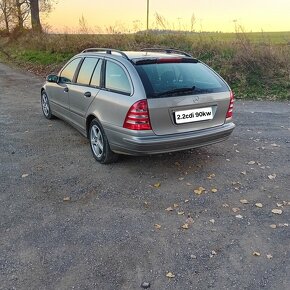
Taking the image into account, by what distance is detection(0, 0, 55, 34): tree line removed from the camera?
1024 inches

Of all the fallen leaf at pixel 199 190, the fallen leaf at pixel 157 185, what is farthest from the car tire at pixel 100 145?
the fallen leaf at pixel 199 190

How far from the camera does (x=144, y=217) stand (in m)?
3.78

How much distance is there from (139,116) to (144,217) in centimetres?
126

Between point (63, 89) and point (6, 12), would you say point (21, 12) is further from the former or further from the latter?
point (63, 89)

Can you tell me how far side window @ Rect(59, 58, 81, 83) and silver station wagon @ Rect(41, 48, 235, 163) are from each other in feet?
2.03

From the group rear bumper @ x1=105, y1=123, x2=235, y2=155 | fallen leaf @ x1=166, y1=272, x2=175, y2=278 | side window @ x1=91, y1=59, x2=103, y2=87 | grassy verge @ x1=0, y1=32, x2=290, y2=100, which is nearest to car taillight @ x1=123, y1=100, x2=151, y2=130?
rear bumper @ x1=105, y1=123, x2=235, y2=155

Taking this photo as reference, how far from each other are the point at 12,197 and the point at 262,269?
2.90 m

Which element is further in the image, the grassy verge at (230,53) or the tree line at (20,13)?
the tree line at (20,13)

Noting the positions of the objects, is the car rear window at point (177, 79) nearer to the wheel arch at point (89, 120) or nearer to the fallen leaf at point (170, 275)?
the wheel arch at point (89, 120)

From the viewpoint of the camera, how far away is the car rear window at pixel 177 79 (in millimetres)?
4469

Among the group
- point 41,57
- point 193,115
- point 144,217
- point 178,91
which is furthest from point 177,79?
point 41,57

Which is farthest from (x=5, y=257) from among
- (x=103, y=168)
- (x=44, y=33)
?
(x=44, y=33)

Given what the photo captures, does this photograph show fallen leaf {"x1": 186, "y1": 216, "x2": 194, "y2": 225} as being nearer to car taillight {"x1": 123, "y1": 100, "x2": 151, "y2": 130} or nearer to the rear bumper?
the rear bumper

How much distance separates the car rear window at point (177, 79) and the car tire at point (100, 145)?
102 centimetres
